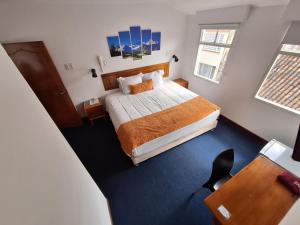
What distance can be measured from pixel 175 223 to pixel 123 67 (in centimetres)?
304

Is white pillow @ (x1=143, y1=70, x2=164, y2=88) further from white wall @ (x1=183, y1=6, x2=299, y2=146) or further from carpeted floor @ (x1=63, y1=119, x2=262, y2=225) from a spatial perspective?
carpeted floor @ (x1=63, y1=119, x2=262, y2=225)

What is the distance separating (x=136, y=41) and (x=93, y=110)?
6.02 feet

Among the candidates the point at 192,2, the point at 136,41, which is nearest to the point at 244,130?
the point at 192,2

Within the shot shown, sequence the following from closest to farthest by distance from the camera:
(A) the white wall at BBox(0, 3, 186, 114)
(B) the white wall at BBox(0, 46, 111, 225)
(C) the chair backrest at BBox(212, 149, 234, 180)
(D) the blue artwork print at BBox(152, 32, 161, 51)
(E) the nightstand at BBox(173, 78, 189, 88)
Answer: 1. (B) the white wall at BBox(0, 46, 111, 225)
2. (C) the chair backrest at BBox(212, 149, 234, 180)
3. (A) the white wall at BBox(0, 3, 186, 114)
4. (D) the blue artwork print at BBox(152, 32, 161, 51)
5. (E) the nightstand at BBox(173, 78, 189, 88)

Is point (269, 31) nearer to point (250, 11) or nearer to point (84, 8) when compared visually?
point (250, 11)

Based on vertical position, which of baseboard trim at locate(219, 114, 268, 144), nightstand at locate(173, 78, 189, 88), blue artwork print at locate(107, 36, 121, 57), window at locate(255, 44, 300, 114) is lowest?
baseboard trim at locate(219, 114, 268, 144)

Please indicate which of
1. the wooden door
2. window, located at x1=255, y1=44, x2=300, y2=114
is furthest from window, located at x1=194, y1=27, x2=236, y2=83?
the wooden door

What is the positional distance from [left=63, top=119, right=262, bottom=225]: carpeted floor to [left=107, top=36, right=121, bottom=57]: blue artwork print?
5.50ft

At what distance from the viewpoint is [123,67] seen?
10.5 ft

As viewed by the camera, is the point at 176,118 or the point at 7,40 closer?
the point at 7,40

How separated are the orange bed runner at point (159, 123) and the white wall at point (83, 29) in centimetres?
155

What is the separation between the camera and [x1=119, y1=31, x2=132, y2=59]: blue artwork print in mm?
2872

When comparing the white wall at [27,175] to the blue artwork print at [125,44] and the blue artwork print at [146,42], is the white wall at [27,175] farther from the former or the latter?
the blue artwork print at [146,42]

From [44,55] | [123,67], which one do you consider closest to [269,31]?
[123,67]
